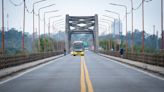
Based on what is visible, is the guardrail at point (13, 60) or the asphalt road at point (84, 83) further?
the guardrail at point (13, 60)

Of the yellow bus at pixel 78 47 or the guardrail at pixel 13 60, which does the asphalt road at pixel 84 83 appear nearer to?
the guardrail at pixel 13 60

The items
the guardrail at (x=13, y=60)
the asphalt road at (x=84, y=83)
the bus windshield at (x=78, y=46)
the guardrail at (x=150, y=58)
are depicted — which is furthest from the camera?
the bus windshield at (x=78, y=46)

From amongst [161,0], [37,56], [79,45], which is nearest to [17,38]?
[79,45]

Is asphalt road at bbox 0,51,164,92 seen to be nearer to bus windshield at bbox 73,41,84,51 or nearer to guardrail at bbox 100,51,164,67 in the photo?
guardrail at bbox 100,51,164,67

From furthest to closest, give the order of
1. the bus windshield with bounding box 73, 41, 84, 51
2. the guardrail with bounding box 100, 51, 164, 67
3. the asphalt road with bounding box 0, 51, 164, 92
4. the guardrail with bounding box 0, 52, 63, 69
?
the bus windshield with bounding box 73, 41, 84, 51 → the guardrail with bounding box 100, 51, 164, 67 → the guardrail with bounding box 0, 52, 63, 69 → the asphalt road with bounding box 0, 51, 164, 92

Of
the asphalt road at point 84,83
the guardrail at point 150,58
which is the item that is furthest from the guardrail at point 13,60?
the guardrail at point 150,58

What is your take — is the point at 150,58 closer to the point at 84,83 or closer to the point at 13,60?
the point at 13,60

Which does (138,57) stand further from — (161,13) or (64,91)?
(64,91)

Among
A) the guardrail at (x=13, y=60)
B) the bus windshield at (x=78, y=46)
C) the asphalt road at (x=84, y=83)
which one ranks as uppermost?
the bus windshield at (x=78, y=46)

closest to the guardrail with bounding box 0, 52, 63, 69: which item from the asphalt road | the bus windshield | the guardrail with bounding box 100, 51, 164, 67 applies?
the asphalt road

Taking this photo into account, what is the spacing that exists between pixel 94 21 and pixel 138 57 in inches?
4492

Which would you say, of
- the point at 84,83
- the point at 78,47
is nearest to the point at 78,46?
the point at 78,47

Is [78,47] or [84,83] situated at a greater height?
[78,47]

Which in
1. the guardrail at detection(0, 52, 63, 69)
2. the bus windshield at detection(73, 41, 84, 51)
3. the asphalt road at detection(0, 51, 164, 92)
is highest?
the bus windshield at detection(73, 41, 84, 51)
